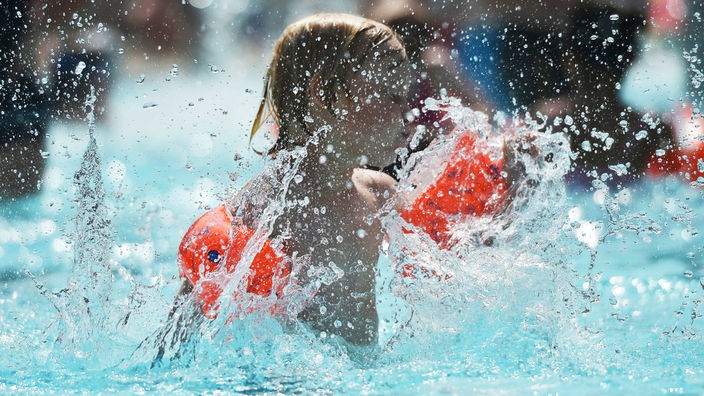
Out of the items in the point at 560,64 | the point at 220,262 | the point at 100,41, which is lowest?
the point at 220,262

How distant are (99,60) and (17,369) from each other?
15.0 ft

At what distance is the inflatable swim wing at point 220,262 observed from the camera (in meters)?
2.08

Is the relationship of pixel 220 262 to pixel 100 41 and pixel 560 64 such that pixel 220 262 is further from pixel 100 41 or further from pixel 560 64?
pixel 100 41

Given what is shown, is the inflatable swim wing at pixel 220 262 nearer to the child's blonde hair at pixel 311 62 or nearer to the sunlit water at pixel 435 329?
the sunlit water at pixel 435 329

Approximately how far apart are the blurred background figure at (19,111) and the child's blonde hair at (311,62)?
3.28 meters

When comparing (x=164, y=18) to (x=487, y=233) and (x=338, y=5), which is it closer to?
(x=338, y=5)

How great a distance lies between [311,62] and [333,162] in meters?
0.28

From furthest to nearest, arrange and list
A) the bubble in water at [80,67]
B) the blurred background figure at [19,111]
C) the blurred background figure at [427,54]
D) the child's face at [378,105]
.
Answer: the bubble in water at [80,67] < the blurred background figure at [19,111] < the blurred background figure at [427,54] < the child's face at [378,105]

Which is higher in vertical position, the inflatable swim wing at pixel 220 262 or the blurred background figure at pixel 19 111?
the blurred background figure at pixel 19 111

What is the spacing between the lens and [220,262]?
211 cm

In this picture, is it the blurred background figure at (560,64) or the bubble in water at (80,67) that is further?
the bubble in water at (80,67)

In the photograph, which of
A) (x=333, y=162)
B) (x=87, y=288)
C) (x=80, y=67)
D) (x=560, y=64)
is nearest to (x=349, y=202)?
(x=333, y=162)

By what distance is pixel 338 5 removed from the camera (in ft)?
17.3

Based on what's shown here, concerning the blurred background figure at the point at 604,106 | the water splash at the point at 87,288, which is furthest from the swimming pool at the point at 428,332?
the blurred background figure at the point at 604,106
